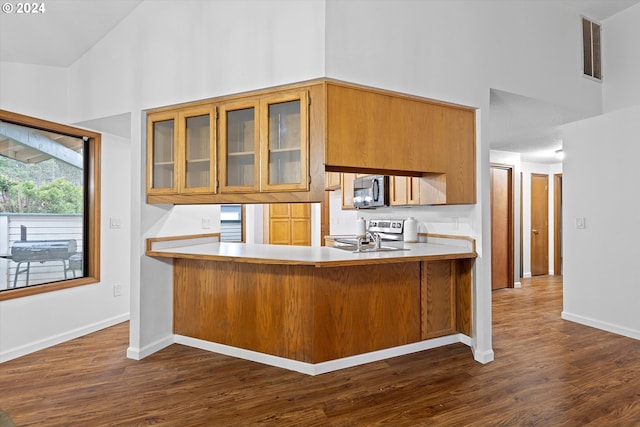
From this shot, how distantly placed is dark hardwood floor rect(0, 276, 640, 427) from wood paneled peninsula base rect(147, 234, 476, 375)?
0.13 meters

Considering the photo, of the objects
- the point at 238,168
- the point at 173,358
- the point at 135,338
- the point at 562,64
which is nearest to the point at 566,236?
the point at 562,64

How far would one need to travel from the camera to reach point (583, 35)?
142 inches

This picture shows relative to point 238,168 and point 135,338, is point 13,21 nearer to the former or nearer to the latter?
point 238,168

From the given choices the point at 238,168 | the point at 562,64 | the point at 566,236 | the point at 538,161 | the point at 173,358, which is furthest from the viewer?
Result: the point at 538,161

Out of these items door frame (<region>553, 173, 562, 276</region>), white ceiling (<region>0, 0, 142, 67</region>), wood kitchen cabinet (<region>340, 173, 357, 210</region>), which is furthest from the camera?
door frame (<region>553, 173, 562, 276</region>)

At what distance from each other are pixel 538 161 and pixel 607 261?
325 centimetres

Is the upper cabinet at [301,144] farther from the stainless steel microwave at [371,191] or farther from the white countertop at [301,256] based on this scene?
the stainless steel microwave at [371,191]

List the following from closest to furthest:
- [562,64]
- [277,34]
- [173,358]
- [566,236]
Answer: [277,34]
[173,358]
[562,64]
[566,236]

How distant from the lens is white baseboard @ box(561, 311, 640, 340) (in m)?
3.39

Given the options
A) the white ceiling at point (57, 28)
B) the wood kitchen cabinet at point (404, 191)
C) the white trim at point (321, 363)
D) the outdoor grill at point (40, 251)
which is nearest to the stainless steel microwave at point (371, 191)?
the wood kitchen cabinet at point (404, 191)

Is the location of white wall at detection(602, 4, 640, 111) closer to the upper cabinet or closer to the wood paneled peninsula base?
the upper cabinet

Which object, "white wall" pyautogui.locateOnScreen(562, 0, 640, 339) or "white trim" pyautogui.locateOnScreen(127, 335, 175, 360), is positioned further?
"white wall" pyautogui.locateOnScreen(562, 0, 640, 339)

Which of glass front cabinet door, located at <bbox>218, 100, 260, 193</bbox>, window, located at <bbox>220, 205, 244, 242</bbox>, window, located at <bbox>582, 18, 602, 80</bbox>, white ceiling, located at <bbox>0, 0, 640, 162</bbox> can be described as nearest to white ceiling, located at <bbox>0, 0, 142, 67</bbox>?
white ceiling, located at <bbox>0, 0, 640, 162</bbox>

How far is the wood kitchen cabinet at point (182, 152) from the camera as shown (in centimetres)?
280
